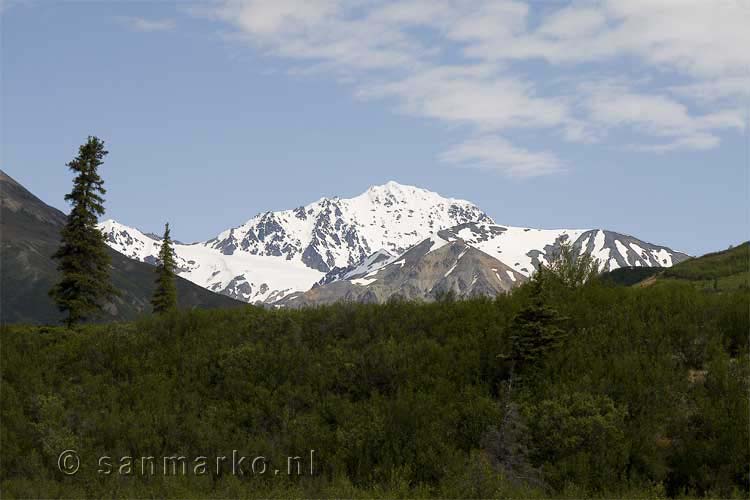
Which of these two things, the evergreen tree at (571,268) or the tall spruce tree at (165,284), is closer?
the evergreen tree at (571,268)

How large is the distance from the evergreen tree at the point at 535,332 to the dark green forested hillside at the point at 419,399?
63 mm

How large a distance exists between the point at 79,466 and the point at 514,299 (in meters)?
15.9

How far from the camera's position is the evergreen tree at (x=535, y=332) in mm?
23016

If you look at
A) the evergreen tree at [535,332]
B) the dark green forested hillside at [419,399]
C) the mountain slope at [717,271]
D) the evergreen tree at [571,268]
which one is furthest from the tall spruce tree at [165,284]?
the evergreen tree at [535,332]

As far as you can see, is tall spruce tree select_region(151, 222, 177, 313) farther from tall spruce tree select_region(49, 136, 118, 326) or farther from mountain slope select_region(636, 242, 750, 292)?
mountain slope select_region(636, 242, 750, 292)

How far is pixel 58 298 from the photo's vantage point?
133 feet

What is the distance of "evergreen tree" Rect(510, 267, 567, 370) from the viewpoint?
75.5ft

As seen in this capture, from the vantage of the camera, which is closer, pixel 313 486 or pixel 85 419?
pixel 313 486

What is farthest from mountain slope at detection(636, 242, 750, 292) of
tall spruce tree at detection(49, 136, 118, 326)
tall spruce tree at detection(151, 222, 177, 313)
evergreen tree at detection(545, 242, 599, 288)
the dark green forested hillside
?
tall spruce tree at detection(151, 222, 177, 313)

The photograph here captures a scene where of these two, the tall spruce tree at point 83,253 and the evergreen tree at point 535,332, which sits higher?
the tall spruce tree at point 83,253

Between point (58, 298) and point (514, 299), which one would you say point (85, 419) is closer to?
point (514, 299)

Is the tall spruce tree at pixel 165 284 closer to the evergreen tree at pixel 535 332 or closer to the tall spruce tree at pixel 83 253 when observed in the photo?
the tall spruce tree at pixel 83 253

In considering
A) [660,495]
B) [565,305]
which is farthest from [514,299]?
[660,495]

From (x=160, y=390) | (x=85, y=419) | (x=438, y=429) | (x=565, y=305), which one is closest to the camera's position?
(x=438, y=429)
